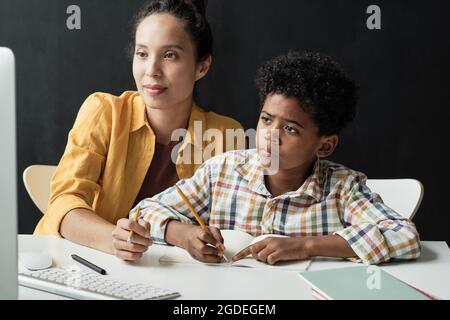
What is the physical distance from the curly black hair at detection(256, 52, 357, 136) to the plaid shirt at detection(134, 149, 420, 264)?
125 millimetres

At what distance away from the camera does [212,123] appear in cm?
212

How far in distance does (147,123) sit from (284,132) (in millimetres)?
615

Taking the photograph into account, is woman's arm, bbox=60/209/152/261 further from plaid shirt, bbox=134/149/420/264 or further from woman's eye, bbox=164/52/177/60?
woman's eye, bbox=164/52/177/60

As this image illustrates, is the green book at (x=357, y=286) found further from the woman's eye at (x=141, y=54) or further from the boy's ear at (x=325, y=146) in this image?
the woman's eye at (x=141, y=54)

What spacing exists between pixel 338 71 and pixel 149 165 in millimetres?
718

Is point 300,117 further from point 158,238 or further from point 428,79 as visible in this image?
point 428,79

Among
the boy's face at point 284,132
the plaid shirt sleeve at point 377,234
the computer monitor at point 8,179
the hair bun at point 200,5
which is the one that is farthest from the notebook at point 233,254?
the hair bun at point 200,5

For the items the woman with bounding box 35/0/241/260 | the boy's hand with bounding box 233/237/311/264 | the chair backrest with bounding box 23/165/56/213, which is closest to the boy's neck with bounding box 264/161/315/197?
the boy's hand with bounding box 233/237/311/264

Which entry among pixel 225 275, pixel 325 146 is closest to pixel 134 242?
pixel 225 275

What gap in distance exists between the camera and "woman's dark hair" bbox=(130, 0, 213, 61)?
2135 millimetres

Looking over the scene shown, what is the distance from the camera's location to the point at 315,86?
1591 millimetres

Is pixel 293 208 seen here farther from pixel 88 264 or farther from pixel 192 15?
pixel 192 15

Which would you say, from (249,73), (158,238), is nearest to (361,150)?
(249,73)

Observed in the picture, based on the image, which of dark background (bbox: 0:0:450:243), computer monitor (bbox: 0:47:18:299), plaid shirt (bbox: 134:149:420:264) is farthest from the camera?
dark background (bbox: 0:0:450:243)
